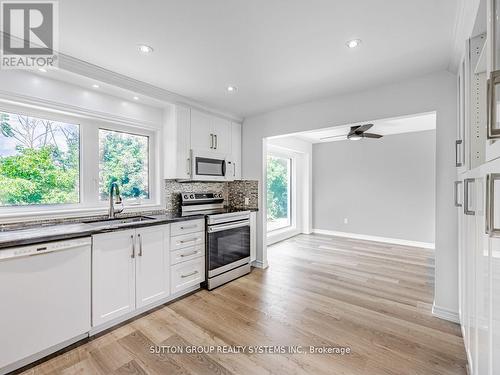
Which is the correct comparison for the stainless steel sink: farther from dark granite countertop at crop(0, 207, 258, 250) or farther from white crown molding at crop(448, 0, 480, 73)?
white crown molding at crop(448, 0, 480, 73)

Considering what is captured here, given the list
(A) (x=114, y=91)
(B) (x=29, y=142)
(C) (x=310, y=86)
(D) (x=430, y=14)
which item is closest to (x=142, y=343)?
(B) (x=29, y=142)

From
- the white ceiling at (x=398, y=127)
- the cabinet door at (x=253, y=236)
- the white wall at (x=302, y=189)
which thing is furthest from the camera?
the white wall at (x=302, y=189)

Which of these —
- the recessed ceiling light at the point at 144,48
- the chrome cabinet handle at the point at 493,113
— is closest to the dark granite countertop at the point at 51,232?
the recessed ceiling light at the point at 144,48

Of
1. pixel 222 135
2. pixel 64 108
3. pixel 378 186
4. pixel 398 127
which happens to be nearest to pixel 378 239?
pixel 378 186

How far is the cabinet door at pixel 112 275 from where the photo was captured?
2025 mm

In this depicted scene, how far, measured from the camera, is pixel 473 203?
132 centimetres

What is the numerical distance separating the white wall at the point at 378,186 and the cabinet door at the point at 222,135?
3295mm

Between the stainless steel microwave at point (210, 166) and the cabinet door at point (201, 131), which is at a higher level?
the cabinet door at point (201, 131)

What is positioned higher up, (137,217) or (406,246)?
(137,217)

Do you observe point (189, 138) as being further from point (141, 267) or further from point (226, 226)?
point (141, 267)

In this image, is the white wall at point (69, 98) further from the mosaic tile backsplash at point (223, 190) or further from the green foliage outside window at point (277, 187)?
the green foliage outside window at point (277, 187)

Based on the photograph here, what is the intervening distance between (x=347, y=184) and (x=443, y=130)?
3589 mm

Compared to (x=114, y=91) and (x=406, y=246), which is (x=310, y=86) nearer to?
(x=114, y=91)

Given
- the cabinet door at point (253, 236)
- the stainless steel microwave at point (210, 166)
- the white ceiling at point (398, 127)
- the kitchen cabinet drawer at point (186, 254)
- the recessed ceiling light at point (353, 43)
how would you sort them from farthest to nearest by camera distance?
the white ceiling at point (398, 127), the cabinet door at point (253, 236), the stainless steel microwave at point (210, 166), the kitchen cabinet drawer at point (186, 254), the recessed ceiling light at point (353, 43)
